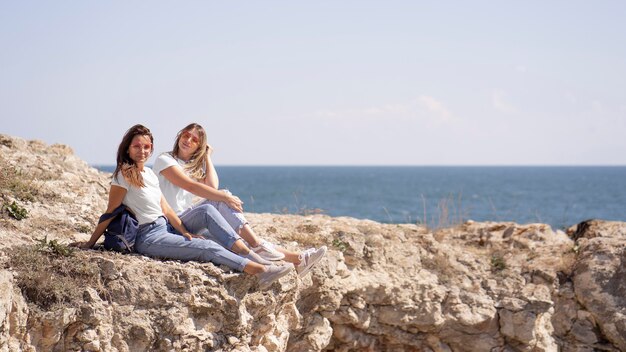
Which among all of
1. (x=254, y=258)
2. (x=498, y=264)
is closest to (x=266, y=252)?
(x=254, y=258)

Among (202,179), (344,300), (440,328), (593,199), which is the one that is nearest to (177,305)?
(202,179)

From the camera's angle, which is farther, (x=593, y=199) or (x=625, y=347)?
(x=593, y=199)

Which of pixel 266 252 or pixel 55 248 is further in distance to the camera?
pixel 266 252

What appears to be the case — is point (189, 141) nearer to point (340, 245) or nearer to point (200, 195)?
point (200, 195)

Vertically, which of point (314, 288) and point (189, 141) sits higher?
point (189, 141)

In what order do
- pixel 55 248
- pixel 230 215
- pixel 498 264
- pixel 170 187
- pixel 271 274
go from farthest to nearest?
1. pixel 498 264
2. pixel 170 187
3. pixel 230 215
4. pixel 271 274
5. pixel 55 248

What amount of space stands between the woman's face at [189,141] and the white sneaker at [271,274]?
1.84m

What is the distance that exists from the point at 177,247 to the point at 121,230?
2.06ft

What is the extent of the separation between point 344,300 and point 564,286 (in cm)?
382

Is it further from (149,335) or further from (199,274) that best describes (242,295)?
(149,335)

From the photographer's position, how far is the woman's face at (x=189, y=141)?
895cm

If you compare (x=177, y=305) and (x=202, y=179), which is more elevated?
(x=202, y=179)

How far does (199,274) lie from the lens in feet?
26.1

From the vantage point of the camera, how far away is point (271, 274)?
8203 mm
